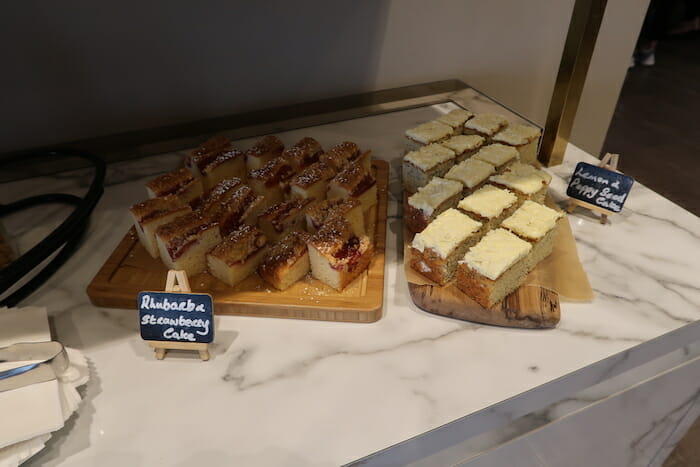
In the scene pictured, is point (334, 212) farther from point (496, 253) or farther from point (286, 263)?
point (496, 253)

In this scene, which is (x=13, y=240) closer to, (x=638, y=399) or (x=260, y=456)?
(x=260, y=456)

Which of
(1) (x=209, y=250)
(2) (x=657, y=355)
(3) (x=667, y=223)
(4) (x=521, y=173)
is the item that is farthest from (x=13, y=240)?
(3) (x=667, y=223)

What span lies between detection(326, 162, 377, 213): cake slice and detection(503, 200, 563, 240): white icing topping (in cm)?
37

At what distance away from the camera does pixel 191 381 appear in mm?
958

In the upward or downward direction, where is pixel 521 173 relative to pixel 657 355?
upward

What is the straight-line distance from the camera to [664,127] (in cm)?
405

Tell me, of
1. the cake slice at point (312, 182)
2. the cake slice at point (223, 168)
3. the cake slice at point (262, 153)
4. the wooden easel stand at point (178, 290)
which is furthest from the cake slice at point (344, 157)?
the wooden easel stand at point (178, 290)

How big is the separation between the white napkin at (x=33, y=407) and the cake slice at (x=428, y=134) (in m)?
1.07

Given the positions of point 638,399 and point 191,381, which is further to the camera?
point 638,399

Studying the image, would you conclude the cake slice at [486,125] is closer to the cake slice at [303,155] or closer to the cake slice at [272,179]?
the cake slice at [303,155]

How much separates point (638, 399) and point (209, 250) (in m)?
1.09

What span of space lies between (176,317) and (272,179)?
53 centimetres

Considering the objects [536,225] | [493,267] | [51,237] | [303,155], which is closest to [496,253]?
[493,267]

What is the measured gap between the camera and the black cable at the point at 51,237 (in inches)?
41.9
